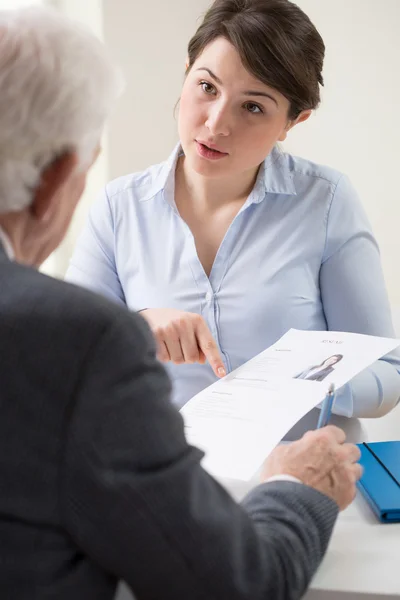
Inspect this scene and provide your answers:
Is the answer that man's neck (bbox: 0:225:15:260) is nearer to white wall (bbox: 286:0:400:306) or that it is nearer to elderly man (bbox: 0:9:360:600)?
elderly man (bbox: 0:9:360:600)

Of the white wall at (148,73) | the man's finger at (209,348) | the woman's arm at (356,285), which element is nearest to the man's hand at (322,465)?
the man's finger at (209,348)

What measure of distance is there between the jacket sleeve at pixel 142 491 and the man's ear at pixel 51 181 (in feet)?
0.60

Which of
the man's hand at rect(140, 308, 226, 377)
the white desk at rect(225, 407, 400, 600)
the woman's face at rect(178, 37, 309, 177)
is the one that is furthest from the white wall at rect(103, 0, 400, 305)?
the white desk at rect(225, 407, 400, 600)

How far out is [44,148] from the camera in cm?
76

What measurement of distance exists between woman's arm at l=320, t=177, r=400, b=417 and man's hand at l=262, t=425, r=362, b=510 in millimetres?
486

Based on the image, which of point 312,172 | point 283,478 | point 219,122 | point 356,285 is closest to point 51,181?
point 283,478

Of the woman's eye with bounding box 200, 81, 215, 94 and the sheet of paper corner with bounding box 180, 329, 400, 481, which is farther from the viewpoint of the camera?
the woman's eye with bounding box 200, 81, 215, 94

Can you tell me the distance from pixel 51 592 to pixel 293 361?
2.41 ft

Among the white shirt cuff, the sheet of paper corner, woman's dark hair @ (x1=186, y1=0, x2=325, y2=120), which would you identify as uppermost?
woman's dark hair @ (x1=186, y1=0, x2=325, y2=120)

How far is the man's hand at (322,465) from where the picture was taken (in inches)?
36.9

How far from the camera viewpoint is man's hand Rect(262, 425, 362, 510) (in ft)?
3.08

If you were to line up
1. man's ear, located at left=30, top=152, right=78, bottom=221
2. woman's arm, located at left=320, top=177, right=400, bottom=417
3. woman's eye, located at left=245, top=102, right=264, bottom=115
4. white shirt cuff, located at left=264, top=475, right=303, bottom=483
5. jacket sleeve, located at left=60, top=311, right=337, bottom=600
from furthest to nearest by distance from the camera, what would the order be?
woman's eye, located at left=245, top=102, right=264, bottom=115 < woman's arm, located at left=320, top=177, right=400, bottom=417 < white shirt cuff, located at left=264, top=475, right=303, bottom=483 < man's ear, located at left=30, top=152, right=78, bottom=221 < jacket sleeve, located at left=60, top=311, right=337, bottom=600

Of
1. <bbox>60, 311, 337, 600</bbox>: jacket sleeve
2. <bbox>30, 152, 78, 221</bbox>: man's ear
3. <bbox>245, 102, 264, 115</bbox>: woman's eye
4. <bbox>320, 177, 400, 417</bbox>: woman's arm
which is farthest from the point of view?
<bbox>245, 102, 264, 115</bbox>: woman's eye

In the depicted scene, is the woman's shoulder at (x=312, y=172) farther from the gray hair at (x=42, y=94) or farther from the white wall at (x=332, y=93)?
the white wall at (x=332, y=93)
